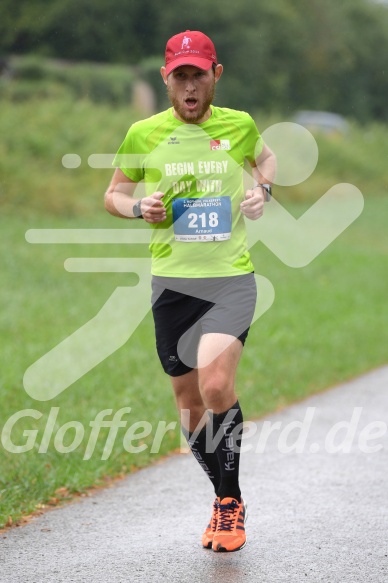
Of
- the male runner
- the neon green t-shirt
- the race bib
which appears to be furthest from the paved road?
the race bib

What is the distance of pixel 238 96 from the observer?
205 ft

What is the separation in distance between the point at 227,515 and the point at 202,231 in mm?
1262

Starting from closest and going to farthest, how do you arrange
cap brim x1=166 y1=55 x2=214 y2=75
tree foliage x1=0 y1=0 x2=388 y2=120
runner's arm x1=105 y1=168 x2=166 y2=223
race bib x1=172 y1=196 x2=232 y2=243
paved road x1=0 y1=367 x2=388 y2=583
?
paved road x1=0 y1=367 x2=388 y2=583
cap brim x1=166 y1=55 x2=214 y2=75
race bib x1=172 y1=196 x2=232 y2=243
runner's arm x1=105 y1=168 x2=166 y2=223
tree foliage x1=0 y1=0 x2=388 y2=120

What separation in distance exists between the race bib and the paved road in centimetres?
138

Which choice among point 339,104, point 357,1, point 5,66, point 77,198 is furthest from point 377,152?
point 357,1

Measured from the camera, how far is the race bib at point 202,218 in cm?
518

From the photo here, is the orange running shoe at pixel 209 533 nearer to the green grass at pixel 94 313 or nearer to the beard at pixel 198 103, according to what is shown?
the green grass at pixel 94 313

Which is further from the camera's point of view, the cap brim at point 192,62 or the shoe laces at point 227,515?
the shoe laces at point 227,515

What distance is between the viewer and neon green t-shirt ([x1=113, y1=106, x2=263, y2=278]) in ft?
17.0

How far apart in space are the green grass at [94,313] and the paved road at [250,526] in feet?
1.19

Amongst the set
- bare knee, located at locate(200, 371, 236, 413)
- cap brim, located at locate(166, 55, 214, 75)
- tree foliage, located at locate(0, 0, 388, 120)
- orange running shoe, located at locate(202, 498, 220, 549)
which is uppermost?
tree foliage, located at locate(0, 0, 388, 120)

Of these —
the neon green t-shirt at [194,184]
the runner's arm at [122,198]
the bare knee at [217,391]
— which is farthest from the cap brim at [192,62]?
the bare knee at [217,391]

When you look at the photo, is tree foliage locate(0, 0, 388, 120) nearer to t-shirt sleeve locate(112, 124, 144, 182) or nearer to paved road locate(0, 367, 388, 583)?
paved road locate(0, 367, 388, 583)

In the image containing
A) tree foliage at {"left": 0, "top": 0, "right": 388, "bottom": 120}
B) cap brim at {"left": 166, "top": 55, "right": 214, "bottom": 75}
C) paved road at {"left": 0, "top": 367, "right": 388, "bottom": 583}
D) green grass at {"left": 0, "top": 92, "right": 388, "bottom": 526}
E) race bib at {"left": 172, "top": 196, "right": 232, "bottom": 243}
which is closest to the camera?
paved road at {"left": 0, "top": 367, "right": 388, "bottom": 583}
